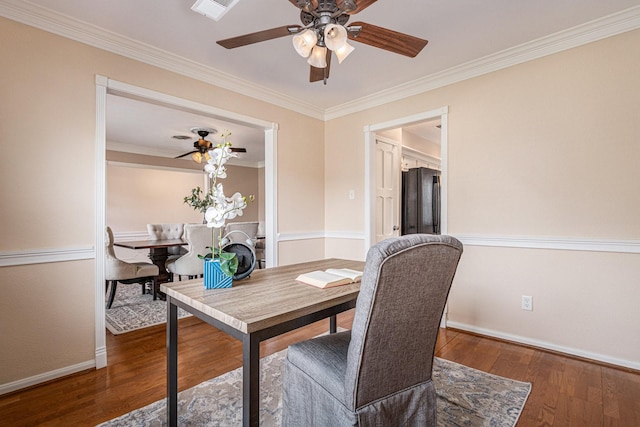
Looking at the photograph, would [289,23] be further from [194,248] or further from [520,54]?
[194,248]

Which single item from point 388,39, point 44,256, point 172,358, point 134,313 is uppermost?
point 388,39

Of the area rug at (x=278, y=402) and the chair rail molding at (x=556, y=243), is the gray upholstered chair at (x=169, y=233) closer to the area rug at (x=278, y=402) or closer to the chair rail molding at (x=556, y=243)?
the area rug at (x=278, y=402)

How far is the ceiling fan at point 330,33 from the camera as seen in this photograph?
1.50 meters

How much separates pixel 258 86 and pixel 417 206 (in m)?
2.75

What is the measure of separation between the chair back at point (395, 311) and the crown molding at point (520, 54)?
2324 millimetres

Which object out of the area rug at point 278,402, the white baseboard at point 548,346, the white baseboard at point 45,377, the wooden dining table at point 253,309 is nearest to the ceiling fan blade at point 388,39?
the wooden dining table at point 253,309

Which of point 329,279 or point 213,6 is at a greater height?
point 213,6

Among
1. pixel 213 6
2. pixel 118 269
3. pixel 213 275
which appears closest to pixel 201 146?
pixel 118 269

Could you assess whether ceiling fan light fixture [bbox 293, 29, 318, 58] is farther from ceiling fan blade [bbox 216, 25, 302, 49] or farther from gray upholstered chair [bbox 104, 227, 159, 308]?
gray upholstered chair [bbox 104, 227, 159, 308]

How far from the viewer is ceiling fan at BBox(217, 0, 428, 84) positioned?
4.94 feet

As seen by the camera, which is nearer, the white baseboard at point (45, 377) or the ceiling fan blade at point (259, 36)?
the ceiling fan blade at point (259, 36)

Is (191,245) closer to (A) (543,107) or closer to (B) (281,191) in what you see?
(B) (281,191)

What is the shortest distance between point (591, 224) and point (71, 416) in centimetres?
358

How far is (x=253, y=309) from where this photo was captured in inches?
44.0
